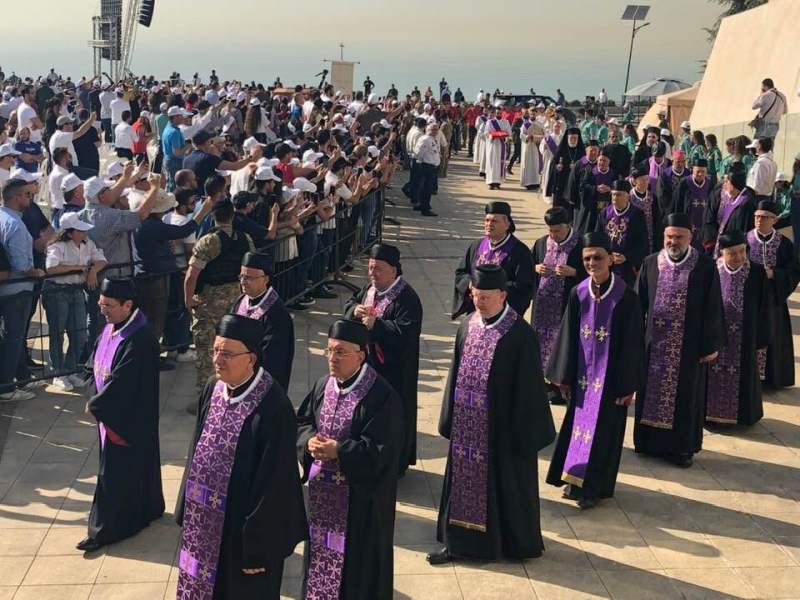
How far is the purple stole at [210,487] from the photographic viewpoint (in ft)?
15.5

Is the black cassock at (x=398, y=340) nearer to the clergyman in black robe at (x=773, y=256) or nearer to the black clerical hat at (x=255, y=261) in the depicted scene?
the black clerical hat at (x=255, y=261)

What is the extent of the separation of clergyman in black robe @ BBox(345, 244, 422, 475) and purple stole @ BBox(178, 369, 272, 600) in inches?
77.5

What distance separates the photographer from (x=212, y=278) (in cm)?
829

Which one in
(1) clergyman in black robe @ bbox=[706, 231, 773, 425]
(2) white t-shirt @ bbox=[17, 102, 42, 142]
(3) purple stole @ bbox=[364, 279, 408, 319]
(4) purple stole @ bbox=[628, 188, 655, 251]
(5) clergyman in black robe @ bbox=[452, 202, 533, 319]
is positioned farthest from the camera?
(2) white t-shirt @ bbox=[17, 102, 42, 142]

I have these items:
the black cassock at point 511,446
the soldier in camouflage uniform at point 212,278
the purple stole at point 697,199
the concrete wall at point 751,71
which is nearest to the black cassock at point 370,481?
the black cassock at point 511,446

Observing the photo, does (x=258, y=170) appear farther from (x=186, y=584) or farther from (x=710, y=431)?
(x=186, y=584)

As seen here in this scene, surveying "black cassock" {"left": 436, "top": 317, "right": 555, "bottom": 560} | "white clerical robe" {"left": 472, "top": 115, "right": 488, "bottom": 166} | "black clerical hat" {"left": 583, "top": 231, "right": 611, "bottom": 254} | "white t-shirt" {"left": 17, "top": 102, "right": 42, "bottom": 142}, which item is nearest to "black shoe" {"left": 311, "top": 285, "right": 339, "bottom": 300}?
"black clerical hat" {"left": 583, "top": 231, "right": 611, "bottom": 254}

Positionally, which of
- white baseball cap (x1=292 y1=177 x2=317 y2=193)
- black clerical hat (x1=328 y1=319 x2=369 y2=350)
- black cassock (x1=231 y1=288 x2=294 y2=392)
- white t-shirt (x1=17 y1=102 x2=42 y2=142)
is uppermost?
white t-shirt (x1=17 y1=102 x2=42 y2=142)

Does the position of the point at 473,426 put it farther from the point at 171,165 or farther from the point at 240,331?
the point at 171,165

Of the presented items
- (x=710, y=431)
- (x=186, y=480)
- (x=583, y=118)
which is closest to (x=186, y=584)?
(x=186, y=480)

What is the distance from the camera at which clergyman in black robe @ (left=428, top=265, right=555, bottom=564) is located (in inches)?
234

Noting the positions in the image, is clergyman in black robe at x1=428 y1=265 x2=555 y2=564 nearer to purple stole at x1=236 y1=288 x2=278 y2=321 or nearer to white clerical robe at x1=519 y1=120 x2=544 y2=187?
purple stole at x1=236 y1=288 x2=278 y2=321

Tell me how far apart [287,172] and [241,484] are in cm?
828

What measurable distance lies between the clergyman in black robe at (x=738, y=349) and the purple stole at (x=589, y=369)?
2151mm
